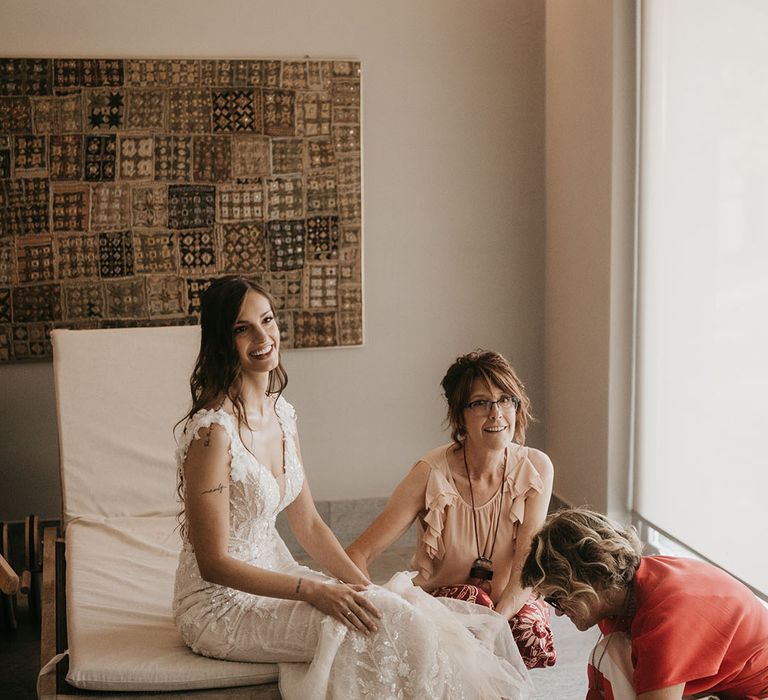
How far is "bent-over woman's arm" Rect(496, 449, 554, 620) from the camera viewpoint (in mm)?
2418

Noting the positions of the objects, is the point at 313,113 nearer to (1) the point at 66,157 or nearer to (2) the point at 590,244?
(1) the point at 66,157

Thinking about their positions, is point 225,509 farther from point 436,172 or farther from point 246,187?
point 436,172

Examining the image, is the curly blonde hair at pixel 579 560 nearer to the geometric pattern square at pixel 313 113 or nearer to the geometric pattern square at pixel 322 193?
the geometric pattern square at pixel 322 193


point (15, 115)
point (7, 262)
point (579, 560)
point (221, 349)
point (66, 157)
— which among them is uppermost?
point (15, 115)

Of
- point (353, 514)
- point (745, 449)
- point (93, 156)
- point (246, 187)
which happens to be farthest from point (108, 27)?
point (745, 449)

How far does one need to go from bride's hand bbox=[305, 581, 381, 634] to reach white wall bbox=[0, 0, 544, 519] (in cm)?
207

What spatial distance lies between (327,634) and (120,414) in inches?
65.3

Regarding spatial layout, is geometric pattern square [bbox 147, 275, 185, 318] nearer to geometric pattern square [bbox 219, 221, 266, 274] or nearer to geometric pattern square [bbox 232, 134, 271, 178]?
geometric pattern square [bbox 219, 221, 266, 274]

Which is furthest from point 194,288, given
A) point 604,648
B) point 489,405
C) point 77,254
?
point 604,648

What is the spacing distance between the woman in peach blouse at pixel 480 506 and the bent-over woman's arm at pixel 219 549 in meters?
0.43

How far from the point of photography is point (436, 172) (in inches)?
163

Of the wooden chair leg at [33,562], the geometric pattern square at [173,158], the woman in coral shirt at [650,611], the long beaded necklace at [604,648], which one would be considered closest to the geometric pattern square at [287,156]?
the geometric pattern square at [173,158]

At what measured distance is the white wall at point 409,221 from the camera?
3.91 metres

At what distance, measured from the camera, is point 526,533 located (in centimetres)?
251
